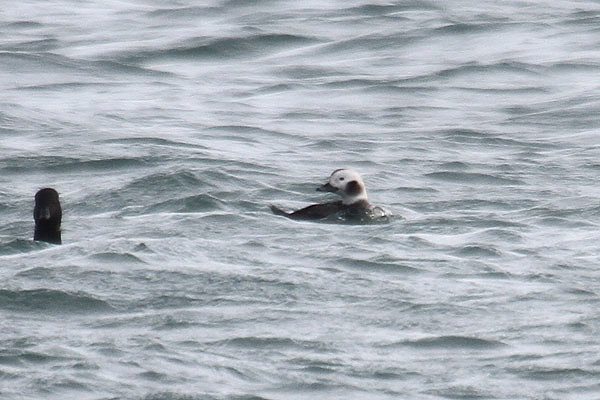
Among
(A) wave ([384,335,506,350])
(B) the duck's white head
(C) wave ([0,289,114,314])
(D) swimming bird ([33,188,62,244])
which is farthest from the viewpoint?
(B) the duck's white head

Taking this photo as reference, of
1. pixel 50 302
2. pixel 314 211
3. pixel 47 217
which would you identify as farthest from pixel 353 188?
pixel 50 302

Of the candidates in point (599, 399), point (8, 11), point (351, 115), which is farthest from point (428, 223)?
point (8, 11)

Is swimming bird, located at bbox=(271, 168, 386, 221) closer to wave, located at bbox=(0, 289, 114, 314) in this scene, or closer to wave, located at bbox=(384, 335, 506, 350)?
wave, located at bbox=(0, 289, 114, 314)

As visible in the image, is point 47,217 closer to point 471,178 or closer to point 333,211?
point 333,211

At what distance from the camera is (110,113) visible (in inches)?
739

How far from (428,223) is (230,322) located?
3.64m

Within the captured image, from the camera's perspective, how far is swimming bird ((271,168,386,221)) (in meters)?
12.9

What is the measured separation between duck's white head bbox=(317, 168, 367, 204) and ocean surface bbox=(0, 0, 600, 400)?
0.45 metres

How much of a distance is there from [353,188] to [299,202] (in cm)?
104

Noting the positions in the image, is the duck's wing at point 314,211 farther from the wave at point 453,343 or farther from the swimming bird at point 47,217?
the wave at point 453,343

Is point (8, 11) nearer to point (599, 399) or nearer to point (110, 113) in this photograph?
point (110, 113)

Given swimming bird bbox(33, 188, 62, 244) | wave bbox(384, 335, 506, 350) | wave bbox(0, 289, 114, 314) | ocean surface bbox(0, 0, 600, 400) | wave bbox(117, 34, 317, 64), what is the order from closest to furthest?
ocean surface bbox(0, 0, 600, 400), wave bbox(384, 335, 506, 350), wave bbox(0, 289, 114, 314), swimming bird bbox(33, 188, 62, 244), wave bbox(117, 34, 317, 64)

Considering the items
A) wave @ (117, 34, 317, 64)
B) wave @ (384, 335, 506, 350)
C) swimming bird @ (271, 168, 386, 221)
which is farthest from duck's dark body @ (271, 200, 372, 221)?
wave @ (117, 34, 317, 64)

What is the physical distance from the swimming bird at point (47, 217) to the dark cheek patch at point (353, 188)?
2.72 metres
